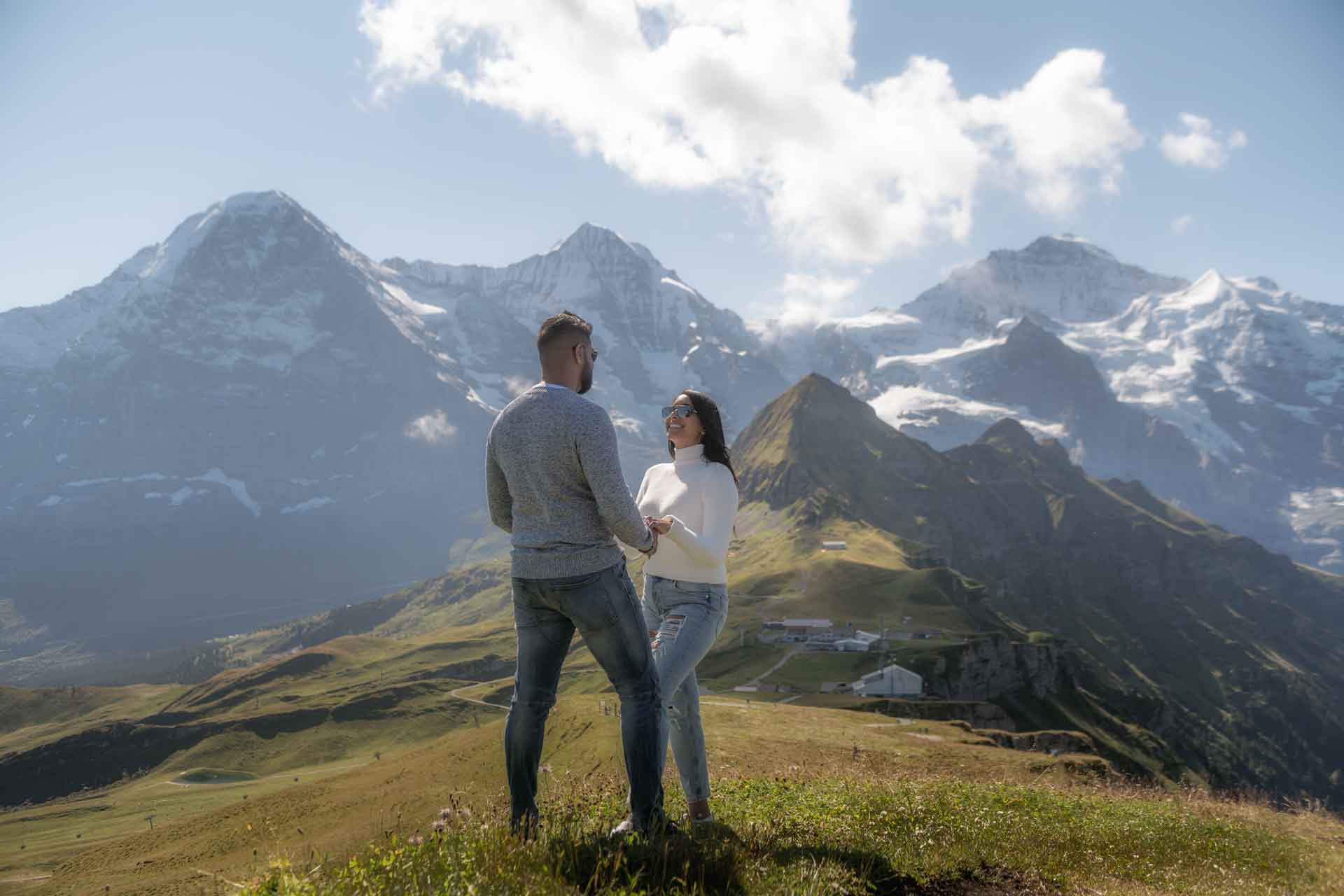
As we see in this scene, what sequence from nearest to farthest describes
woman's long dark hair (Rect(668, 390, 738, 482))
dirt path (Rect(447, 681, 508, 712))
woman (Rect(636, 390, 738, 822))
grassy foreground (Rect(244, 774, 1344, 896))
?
grassy foreground (Rect(244, 774, 1344, 896))
woman (Rect(636, 390, 738, 822))
woman's long dark hair (Rect(668, 390, 738, 482))
dirt path (Rect(447, 681, 508, 712))

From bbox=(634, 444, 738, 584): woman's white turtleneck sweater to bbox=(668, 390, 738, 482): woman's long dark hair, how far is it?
0.09 meters

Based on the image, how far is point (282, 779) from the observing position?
468 feet

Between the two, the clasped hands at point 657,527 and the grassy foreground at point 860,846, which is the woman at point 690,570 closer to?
the clasped hands at point 657,527

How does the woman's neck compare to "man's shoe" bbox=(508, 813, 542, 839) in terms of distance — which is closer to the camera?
"man's shoe" bbox=(508, 813, 542, 839)

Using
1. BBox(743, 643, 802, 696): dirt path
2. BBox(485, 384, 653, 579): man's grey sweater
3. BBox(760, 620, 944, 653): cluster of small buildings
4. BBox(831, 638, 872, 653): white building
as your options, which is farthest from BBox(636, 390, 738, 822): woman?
BBox(760, 620, 944, 653): cluster of small buildings

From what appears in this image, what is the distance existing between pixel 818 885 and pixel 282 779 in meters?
162

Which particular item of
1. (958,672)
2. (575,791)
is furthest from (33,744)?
(575,791)

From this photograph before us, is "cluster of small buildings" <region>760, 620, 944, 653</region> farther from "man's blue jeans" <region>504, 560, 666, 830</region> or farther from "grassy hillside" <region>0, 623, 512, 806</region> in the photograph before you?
"man's blue jeans" <region>504, 560, 666, 830</region>

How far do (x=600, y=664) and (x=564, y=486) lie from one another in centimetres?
169

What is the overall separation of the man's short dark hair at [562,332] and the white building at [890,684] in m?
120

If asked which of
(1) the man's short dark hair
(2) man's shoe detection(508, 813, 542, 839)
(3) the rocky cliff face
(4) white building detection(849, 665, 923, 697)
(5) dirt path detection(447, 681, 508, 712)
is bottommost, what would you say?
(5) dirt path detection(447, 681, 508, 712)

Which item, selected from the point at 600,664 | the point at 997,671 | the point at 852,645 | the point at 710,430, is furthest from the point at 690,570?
the point at 997,671

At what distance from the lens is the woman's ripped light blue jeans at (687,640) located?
29.0ft

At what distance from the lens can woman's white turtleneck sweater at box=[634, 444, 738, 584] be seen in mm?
8883
